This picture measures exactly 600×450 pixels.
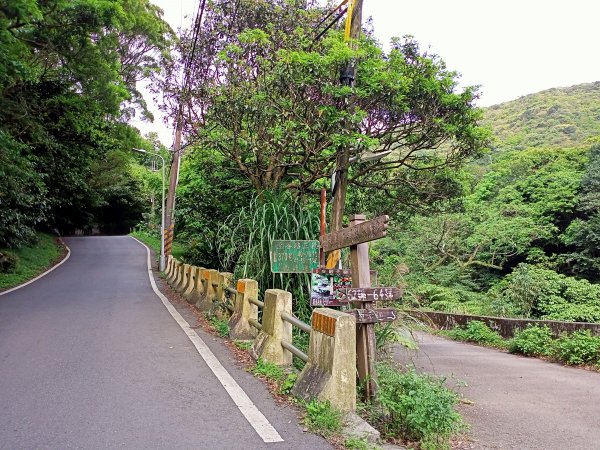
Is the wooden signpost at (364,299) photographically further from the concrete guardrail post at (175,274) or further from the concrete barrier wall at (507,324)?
the concrete guardrail post at (175,274)

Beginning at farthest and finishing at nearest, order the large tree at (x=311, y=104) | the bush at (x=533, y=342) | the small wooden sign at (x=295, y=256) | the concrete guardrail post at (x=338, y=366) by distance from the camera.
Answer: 1. the bush at (x=533, y=342)
2. the large tree at (x=311, y=104)
3. the small wooden sign at (x=295, y=256)
4. the concrete guardrail post at (x=338, y=366)

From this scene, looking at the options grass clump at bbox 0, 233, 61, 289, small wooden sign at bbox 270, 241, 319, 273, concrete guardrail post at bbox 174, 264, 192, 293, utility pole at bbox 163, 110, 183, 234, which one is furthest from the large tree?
grass clump at bbox 0, 233, 61, 289

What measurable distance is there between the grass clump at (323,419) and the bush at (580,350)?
30.9 feet

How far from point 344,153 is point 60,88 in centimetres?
1280

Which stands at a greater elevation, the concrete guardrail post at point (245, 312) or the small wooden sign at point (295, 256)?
the small wooden sign at point (295, 256)

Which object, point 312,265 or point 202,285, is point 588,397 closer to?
point 312,265

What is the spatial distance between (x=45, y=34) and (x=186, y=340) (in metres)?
10.7

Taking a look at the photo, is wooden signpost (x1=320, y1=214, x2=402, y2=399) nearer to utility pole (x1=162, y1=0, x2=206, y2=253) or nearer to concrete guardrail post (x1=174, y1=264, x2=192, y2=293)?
utility pole (x1=162, y1=0, x2=206, y2=253)

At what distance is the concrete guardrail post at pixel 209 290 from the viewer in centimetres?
1086

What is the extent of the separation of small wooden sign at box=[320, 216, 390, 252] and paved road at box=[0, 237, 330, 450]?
1.83 meters

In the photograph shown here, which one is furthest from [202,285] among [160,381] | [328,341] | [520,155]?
[520,155]

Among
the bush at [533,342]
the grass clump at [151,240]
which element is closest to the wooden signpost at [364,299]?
the bush at [533,342]

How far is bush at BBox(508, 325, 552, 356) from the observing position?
13.5m

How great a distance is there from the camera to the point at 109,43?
53.1 ft
